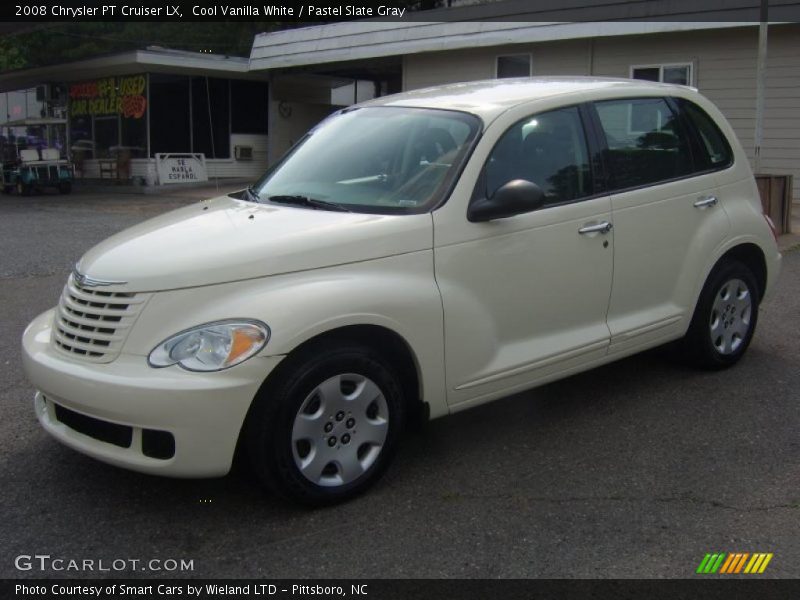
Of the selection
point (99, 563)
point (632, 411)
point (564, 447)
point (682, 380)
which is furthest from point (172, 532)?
point (682, 380)

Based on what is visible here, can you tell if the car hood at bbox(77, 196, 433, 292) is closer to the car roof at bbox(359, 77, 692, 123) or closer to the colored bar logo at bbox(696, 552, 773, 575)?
the car roof at bbox(359, 77, 692, 123)

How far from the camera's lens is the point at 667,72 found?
15.2 metres

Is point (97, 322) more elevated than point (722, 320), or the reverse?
point (97, 322)

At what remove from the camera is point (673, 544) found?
330 cm

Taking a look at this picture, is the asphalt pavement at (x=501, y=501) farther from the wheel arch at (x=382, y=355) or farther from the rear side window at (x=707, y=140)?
the rear side window at (x=707, y=140)

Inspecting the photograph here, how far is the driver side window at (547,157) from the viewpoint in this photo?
418 centimetres

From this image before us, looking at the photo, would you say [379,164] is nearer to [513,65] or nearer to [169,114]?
[513,65]

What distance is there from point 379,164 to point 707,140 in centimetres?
228

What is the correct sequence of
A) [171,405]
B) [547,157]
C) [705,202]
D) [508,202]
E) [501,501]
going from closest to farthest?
[171,405] < [501,501] < [508,202] < [547,157] < [705,202]

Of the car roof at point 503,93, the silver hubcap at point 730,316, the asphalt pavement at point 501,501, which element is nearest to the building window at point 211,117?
the asphalt pavement at point 501,501

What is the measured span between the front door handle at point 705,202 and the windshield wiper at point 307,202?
2.28m

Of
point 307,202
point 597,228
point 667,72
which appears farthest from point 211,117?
point 597,228

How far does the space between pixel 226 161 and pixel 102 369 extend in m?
22.6

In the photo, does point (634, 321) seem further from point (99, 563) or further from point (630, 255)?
point (99, 563)
